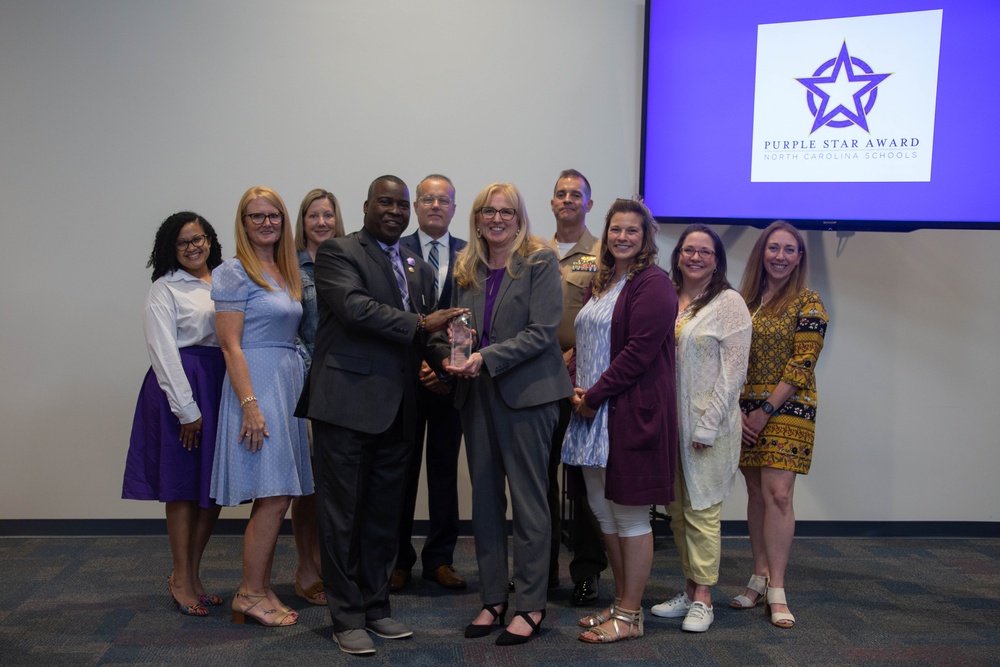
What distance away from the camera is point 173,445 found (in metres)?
3.25

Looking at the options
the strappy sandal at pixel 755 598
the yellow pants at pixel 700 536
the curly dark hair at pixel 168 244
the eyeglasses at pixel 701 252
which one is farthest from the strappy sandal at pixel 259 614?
the eyeglasses at pixel 701 252

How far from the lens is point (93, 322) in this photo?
4473 mm

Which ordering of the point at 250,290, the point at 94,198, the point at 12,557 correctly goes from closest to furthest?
the point at 250,290 → the point at 12,557 → the point at 94,198

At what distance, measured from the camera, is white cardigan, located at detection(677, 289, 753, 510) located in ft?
10.2

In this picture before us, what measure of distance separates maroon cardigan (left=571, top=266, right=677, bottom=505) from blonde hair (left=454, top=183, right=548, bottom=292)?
1.29 feet

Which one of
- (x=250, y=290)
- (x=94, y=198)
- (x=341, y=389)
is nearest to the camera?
(x=341, y=389)

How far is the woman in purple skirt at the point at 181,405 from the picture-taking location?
324 cm

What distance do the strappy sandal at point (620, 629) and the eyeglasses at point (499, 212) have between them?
1.45m

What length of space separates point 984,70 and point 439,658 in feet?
11.9

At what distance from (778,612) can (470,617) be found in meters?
1.17

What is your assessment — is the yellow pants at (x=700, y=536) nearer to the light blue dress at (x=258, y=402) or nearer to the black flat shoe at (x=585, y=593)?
the black flat shoe at (x=585, y=593)

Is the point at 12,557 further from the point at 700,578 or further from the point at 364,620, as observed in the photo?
the point at 700,578

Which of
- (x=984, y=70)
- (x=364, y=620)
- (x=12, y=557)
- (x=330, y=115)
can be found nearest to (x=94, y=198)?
(x=330, y=115)

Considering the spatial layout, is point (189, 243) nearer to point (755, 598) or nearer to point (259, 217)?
point (259, 217)
